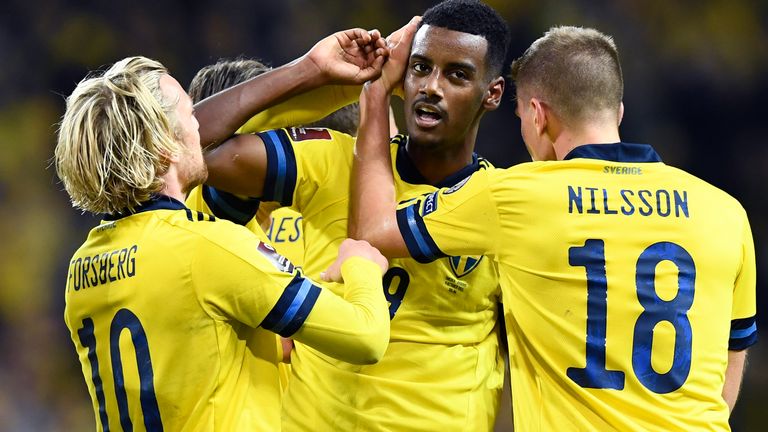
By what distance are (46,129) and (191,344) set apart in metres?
5.15

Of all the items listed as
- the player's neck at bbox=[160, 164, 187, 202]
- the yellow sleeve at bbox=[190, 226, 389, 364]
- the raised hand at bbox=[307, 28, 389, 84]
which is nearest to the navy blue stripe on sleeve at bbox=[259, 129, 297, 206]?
the raised hand at bbox=[307, 28, 389, 84]

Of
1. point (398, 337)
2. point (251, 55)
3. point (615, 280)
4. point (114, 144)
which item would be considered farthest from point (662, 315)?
point (251, 55)

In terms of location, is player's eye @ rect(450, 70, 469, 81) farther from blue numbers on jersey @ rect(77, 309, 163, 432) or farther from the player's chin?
blue numbers on jersey @ rect(77, 309, 163, 432)

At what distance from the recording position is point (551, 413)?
2.68 metres

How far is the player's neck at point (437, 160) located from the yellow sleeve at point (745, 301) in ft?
3.09

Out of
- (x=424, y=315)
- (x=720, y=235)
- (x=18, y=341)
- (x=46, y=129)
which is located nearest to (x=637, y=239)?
(x=720, y=235)

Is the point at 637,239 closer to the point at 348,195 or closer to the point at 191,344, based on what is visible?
the point at 348,195

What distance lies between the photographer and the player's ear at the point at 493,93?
3176mm

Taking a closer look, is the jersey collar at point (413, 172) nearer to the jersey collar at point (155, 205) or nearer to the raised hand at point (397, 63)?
the raised hand at point (397, 63)

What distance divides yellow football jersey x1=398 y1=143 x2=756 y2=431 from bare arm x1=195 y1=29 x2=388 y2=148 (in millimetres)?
640

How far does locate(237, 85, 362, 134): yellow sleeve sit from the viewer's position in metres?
3.12

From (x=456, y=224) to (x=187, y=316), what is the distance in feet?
2.82

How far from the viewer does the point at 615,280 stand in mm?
2627

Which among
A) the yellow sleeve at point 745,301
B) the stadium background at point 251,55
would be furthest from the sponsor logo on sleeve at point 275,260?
the stadium background at point 251,55
